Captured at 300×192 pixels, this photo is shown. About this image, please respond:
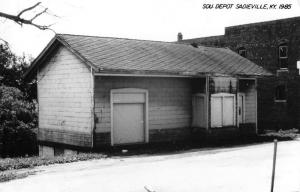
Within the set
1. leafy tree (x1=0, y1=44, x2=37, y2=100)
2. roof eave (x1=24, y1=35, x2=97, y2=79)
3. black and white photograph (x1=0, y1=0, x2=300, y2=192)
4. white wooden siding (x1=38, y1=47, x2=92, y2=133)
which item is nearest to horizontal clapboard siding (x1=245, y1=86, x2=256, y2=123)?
black and white photograph (x1=0, y1=0, x2=300, y2=192)

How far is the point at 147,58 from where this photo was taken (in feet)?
63.2

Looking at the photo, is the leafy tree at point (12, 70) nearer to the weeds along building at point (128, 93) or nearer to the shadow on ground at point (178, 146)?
the weeds along building at point (128, 93)

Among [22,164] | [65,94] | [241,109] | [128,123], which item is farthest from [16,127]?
[241,109]

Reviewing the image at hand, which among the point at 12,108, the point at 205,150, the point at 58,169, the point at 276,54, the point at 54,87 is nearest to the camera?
the point at 58,169

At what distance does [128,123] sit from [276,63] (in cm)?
1499

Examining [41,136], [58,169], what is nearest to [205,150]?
[58,169]

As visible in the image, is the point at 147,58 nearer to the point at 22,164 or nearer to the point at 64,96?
the point at 64,96

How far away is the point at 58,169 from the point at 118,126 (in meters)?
5.36

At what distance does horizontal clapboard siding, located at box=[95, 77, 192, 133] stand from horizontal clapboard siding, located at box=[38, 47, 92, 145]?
0.48 meters

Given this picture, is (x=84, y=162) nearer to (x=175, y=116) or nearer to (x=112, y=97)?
(x=112, y=97)

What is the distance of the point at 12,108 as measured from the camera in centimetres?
2538

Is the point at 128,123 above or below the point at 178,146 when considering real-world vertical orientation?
above

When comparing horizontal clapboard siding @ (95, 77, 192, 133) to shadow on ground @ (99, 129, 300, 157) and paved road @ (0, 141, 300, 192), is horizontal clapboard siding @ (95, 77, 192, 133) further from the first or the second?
paved road @ (0, 141, 300, 192)

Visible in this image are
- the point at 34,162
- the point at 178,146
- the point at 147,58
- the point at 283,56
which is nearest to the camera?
the point at 34,162
